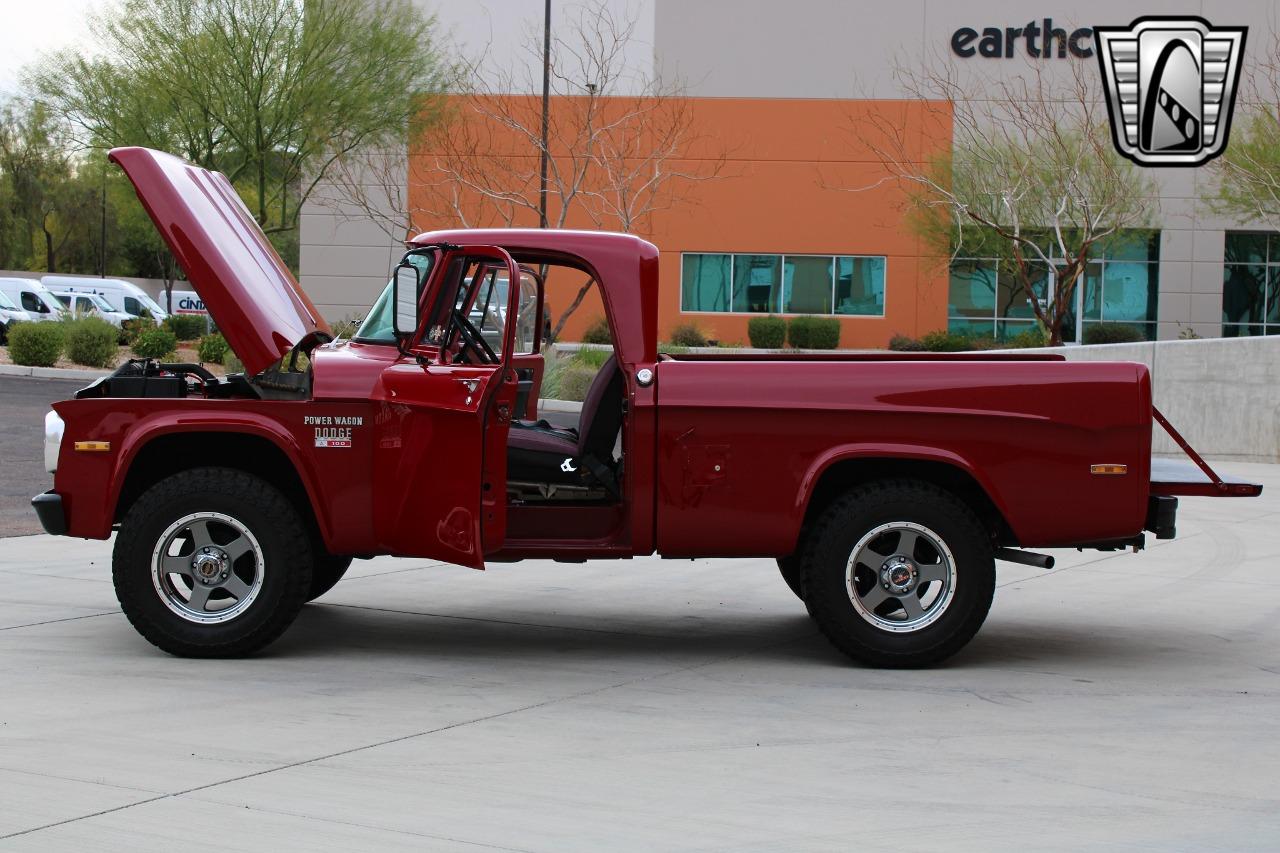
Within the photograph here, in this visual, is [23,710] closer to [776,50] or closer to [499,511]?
[499,511]

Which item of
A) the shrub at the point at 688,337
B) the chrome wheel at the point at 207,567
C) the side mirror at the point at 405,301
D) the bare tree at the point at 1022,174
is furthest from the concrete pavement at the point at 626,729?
the shrub at the point at 688,337

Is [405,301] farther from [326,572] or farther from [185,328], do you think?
[185,328]

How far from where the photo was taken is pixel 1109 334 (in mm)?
42469

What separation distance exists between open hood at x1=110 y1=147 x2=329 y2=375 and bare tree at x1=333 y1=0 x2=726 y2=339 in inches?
1199

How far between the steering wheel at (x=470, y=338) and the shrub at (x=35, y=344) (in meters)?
23.5

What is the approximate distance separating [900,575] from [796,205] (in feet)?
130

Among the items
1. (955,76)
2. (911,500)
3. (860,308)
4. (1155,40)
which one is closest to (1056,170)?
(1155,40)

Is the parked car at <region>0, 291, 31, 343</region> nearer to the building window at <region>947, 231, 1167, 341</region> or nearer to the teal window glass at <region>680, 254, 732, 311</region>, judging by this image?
the teal window glass at <region>680, 254, 732, 311</region>

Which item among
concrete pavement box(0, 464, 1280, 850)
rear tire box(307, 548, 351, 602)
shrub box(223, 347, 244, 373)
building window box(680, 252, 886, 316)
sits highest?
building window box(680, 252, 886, 316)

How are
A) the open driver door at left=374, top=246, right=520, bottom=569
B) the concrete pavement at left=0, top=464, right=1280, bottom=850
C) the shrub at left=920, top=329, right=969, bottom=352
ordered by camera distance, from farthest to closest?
1. the shrub at left=920, top=329, right=969, bottom=352
2. the open driver door at left=374, top=246, right=520, bottom=569
3. the concrete pavement at left=0, top=464, right=1280, bottom=850

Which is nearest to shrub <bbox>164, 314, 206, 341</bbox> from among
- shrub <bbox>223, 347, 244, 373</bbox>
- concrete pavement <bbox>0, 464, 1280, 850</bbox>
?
shrub <bbox>223, 347, 244, 373</bbox>

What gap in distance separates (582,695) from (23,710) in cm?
227

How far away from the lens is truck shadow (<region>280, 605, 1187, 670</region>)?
7793 millimetres

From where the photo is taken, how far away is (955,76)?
4319cm
